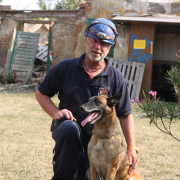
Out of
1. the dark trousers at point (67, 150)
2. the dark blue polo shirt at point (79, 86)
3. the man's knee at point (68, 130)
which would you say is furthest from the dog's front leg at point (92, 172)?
the dark blue polo shirt at point (79, 86)

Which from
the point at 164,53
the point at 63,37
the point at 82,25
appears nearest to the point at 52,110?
the point at 82,25

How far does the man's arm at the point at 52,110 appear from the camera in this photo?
9.52 feet

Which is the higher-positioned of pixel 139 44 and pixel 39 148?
pixel 139 44

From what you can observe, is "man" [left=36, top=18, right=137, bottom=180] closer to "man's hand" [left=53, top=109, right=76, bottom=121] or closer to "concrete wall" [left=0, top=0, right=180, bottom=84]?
"man's hand" [left=53, top=109, right=76, bottom=121]

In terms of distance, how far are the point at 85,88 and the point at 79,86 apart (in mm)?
74

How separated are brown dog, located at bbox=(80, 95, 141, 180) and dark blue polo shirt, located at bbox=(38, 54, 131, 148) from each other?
1.29 feet

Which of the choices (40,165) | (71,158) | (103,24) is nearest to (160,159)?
(40,165)

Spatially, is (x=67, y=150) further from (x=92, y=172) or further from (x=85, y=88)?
(x=85, y=88)

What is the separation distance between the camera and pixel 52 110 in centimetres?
307

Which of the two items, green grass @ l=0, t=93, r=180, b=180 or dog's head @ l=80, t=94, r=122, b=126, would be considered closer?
dog's head @ l=80, t=94, r=122, b=126

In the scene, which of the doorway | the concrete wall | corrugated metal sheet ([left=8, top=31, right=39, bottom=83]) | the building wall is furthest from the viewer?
the doorway

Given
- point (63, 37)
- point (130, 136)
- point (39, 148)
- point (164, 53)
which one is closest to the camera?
point (130, 136)

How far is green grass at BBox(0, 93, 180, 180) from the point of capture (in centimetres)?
419

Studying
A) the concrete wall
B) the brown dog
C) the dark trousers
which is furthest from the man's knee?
the concrete wall
